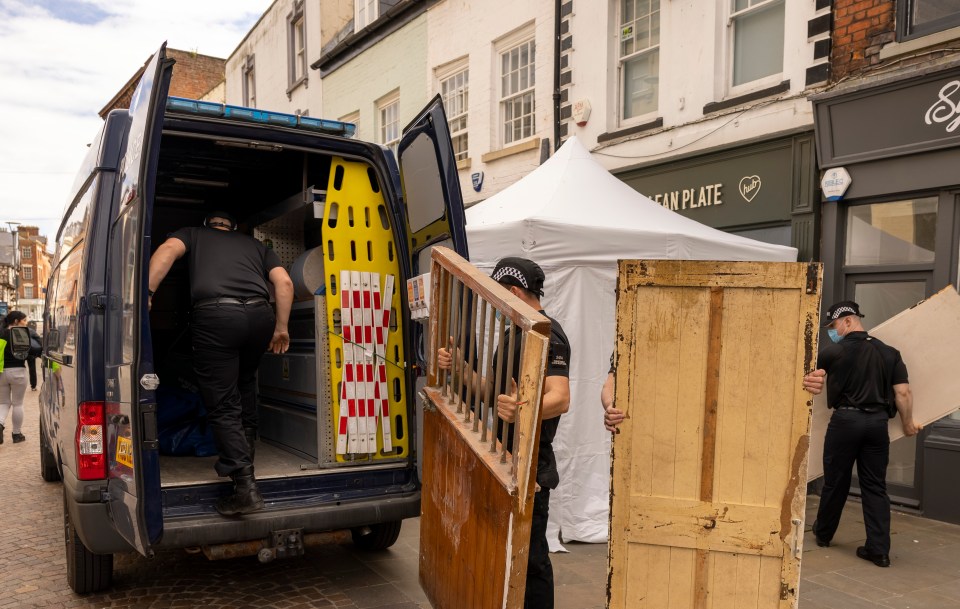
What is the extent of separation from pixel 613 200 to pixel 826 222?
2368 mm

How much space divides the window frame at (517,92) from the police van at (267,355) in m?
5.60

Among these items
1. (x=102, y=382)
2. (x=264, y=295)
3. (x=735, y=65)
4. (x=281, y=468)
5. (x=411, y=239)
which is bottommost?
(x=281, y=468)

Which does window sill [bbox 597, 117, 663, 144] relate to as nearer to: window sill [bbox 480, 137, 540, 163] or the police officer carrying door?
window sill [bbox 480, 137, 540, 163]

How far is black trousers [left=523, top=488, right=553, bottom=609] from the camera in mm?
3107

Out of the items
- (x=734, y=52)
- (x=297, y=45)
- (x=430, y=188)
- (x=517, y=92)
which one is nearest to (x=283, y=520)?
(x=430, y=188)

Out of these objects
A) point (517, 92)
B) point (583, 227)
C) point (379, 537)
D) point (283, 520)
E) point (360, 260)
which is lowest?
point (379, 537)

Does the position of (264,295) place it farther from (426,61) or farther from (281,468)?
(426,61)

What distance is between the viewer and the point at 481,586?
2557 millimetres

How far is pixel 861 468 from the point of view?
520cm

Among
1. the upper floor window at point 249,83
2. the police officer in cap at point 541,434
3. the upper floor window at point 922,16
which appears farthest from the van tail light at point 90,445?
the upper floor window at point 249,83

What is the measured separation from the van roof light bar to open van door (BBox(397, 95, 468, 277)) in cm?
44

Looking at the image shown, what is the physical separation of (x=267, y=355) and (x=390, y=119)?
366 inches

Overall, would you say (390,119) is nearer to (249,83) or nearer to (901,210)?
(249,83)

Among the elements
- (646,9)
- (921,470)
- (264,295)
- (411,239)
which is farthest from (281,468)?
(646,9)
